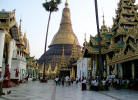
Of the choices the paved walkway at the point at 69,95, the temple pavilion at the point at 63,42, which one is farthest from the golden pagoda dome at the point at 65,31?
the paved walkway at the point at 69,95

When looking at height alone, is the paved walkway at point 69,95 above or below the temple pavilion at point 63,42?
below

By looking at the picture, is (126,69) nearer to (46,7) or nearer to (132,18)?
(132,18)

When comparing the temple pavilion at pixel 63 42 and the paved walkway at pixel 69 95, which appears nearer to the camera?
the paved walkway at pixel 69 95

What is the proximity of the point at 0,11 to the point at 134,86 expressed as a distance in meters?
16.4

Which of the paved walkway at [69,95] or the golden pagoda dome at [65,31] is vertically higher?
the golden pagoda dome at [65,31]

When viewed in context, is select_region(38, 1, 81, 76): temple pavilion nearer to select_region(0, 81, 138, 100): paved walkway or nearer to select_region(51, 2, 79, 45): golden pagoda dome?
select_region(51, 2, 79, 45): golden pagoda dome

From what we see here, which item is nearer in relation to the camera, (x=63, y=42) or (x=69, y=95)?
(x=69, y=95)

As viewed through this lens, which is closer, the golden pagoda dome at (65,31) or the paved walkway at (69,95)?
the paved walkway at (69,95)

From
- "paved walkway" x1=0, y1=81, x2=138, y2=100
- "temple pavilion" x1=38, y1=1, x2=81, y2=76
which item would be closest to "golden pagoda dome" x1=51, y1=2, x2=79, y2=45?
"temple pavilion" x1=38, y1=1, x2=81, y2=76

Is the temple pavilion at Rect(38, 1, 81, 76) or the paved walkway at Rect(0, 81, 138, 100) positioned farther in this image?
the temple pavilion at Rect(38, 1, 81, 76)

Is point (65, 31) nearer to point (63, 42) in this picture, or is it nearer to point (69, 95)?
point (63, 42)

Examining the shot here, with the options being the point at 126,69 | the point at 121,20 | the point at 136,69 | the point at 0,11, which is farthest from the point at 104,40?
the point at 0,11

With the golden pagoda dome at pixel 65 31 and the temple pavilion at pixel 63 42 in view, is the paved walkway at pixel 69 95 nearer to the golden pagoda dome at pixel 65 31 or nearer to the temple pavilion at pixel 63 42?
the temple pavilion at pixel 63 42

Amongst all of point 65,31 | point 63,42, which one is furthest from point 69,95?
point 65,31
